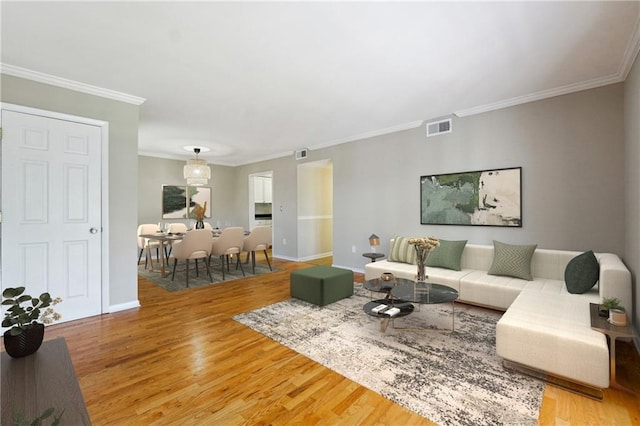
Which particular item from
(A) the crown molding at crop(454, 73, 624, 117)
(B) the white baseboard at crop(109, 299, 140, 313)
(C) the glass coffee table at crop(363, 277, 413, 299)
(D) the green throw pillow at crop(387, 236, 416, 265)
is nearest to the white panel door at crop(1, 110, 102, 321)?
(B) the white baseboard at crop(109, 299, 140, 313)

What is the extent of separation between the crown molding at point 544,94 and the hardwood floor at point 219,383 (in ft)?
8.73

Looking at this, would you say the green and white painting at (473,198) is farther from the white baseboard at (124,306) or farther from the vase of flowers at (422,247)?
the white baseboard at (124,306)

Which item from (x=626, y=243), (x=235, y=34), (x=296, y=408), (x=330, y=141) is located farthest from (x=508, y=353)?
(x=330, y=141)

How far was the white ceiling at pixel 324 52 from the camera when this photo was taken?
2031 mm

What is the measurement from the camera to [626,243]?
2.90 meters

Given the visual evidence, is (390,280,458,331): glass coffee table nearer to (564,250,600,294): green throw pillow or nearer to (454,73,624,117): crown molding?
(564,250,600,294): green throw pillow

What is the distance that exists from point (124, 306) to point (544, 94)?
5.66 meters

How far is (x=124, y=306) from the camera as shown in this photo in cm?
348

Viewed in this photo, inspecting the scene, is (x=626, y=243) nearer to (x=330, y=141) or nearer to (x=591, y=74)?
(x=591, y=74)

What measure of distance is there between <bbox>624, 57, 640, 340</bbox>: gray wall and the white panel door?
207 inches

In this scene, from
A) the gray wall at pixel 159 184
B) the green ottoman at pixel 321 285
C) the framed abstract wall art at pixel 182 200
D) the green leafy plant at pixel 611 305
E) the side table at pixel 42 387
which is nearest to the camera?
the side table at pixel 42 387

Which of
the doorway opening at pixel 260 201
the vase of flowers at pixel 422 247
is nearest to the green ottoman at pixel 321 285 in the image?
the vase of flowers at pixel 422 247

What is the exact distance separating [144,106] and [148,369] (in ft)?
10.7

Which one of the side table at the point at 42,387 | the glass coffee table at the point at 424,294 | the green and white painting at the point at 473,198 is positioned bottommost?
the glass coffee table at the point at 424,294
